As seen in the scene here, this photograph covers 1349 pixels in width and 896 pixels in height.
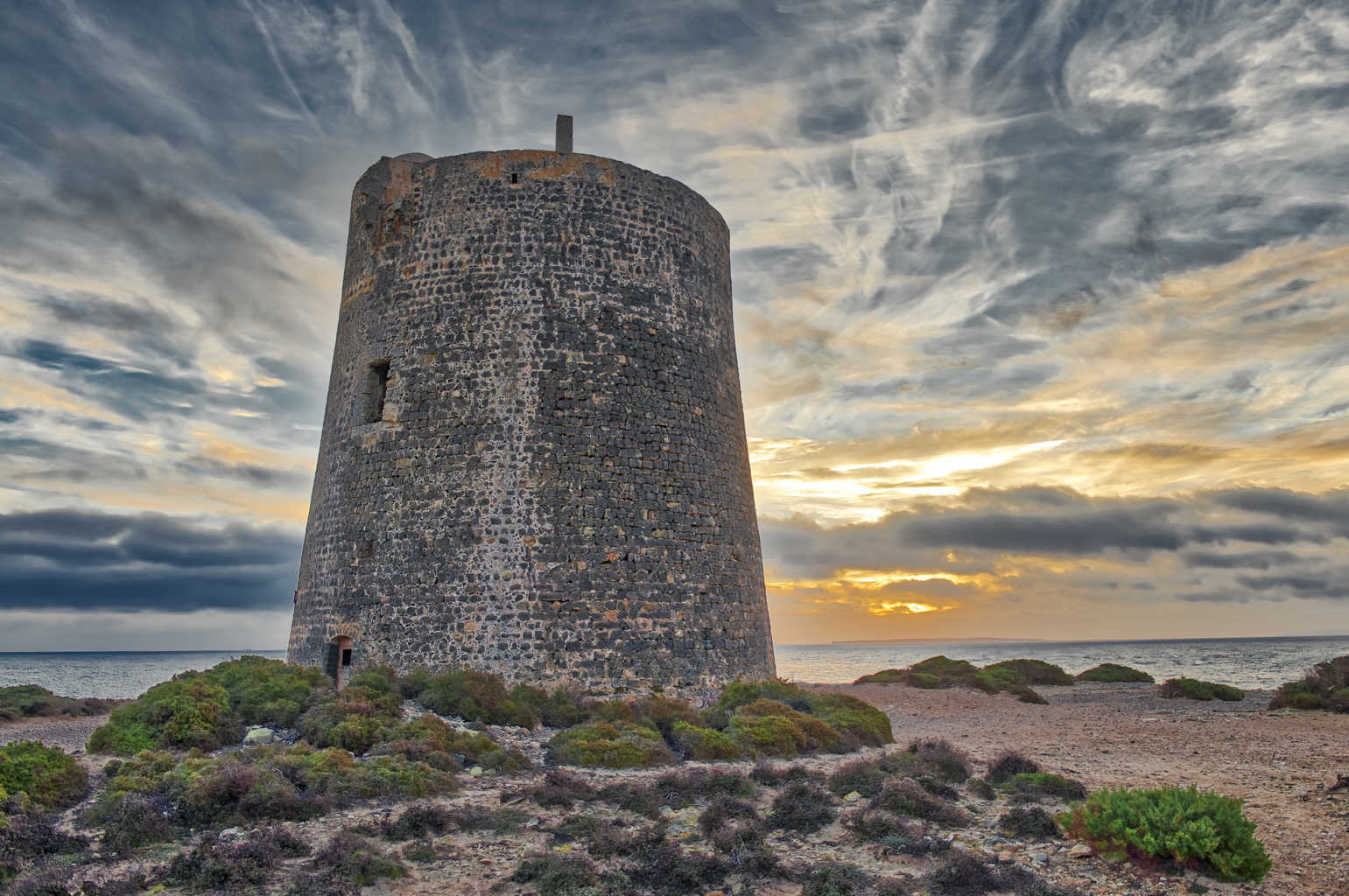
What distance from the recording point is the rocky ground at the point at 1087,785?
839 cm

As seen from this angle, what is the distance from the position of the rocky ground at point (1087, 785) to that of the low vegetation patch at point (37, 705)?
3.90 feet

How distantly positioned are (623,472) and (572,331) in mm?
2813

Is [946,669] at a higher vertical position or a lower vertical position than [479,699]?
higher

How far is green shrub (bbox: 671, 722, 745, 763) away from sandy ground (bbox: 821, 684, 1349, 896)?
14.1 feet

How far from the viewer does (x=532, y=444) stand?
16.9m

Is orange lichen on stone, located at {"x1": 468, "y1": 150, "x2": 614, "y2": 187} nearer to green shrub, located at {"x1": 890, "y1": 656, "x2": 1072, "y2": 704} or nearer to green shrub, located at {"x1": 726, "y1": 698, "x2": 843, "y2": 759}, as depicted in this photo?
green shrub, located at {"x1": 726, "y1": 698, "x2": 843, "y2": 759}

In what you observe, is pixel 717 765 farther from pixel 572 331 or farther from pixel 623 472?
pixel 572 331

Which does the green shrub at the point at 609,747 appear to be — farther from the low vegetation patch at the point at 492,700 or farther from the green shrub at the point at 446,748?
the low vegetation patch at the point at 492,700

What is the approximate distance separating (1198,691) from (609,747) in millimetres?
20830

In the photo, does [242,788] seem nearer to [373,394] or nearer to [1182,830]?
[1182,830]

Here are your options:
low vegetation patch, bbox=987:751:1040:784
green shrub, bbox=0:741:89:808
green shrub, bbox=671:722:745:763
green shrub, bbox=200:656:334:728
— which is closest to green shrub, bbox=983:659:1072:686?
low vegetation patch, bbox=987:751:1040:784

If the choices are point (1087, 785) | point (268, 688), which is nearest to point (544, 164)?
point (268, 688)

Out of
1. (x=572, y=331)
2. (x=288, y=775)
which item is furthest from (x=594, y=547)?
(x=288, y=775)

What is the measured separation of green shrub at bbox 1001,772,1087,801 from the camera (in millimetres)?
11258
